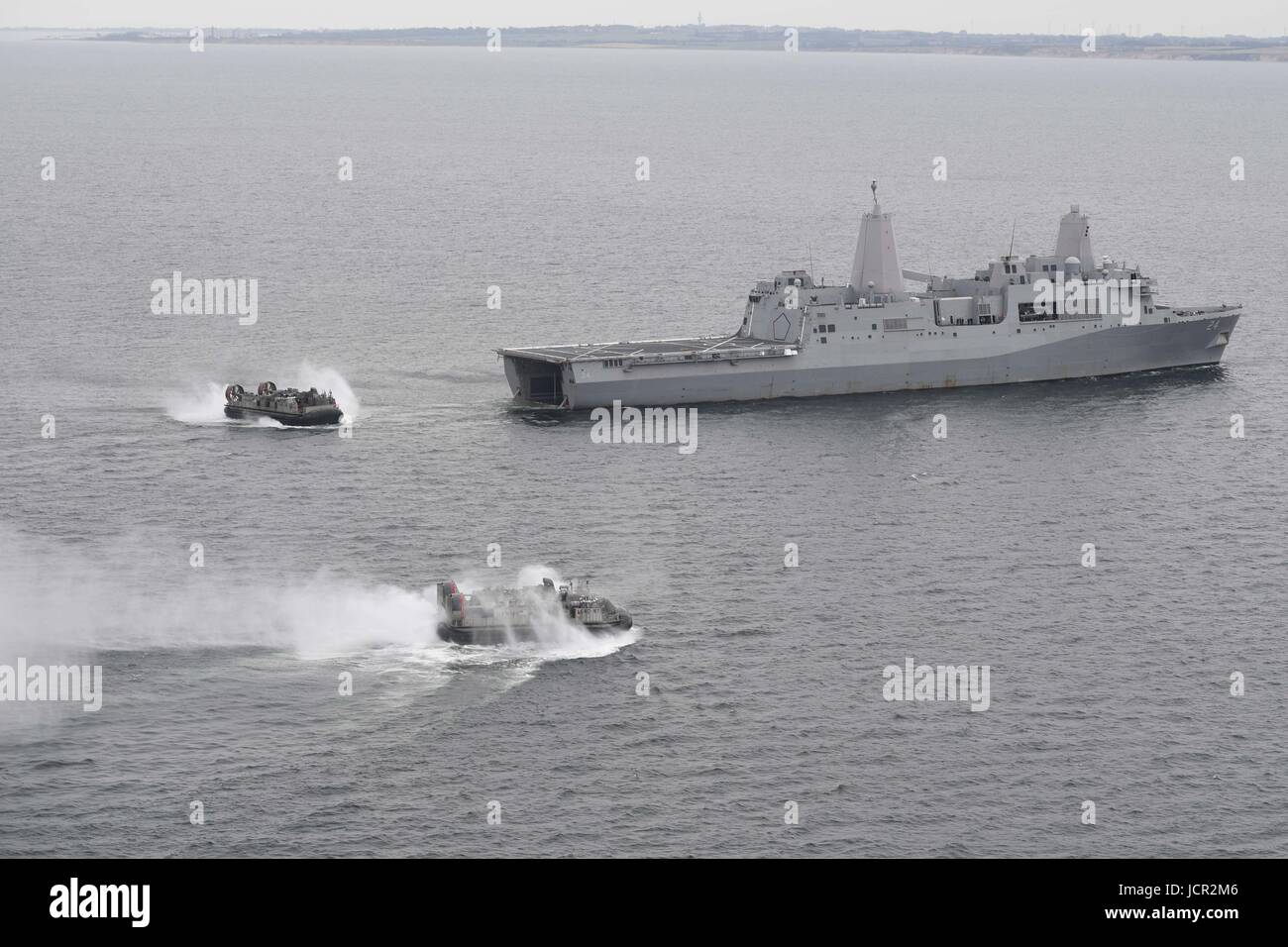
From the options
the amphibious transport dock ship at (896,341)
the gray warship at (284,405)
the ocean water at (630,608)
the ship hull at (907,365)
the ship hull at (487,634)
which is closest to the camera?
the ocean water at (630,608)

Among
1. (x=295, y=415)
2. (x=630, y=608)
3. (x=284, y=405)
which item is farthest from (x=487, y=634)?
(x=284, y=405)

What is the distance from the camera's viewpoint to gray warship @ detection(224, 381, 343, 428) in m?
118

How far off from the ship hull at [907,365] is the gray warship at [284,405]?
15020 millimetres

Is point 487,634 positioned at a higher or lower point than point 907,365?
lower

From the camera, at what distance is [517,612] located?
80.3 meters

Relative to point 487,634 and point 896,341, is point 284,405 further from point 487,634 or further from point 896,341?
point 896,341

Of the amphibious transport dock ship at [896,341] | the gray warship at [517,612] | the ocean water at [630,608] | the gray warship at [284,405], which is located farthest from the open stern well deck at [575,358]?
the gray warship at [517,612]

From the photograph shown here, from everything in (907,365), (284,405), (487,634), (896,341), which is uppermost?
(896,341)

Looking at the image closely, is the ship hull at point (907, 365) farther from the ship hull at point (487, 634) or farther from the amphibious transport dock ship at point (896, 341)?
the ship hull at point (487, 634)

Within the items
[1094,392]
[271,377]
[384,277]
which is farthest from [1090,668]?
[384,277]

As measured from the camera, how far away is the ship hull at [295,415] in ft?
388

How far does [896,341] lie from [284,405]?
4648 cm

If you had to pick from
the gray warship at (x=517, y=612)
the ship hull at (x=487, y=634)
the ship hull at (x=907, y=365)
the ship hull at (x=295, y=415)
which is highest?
the ship hull at (x=907, y=365)

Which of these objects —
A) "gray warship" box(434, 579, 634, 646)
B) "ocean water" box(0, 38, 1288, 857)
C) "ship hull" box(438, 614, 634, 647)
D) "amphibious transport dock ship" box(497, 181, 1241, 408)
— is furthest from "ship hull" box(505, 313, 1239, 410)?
"ship hull" box(438, 614, 634, 647)
